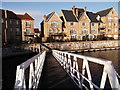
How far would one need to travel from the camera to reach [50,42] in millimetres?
46000

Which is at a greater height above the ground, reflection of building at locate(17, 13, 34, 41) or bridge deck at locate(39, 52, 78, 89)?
reflection of building at locate(17, 13, 34, 41)

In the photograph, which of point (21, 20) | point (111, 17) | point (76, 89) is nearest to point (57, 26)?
point (21, 20)

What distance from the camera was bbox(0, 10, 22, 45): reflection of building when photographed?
44.3 meters

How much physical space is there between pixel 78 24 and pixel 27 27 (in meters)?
21.2

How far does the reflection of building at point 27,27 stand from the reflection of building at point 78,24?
508 centimetres

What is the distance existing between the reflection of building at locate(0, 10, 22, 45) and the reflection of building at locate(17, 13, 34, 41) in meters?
1.52

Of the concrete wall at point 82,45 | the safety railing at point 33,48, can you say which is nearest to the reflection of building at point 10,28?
the safety railing at point 33,48

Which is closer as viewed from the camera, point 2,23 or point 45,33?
point 2,23

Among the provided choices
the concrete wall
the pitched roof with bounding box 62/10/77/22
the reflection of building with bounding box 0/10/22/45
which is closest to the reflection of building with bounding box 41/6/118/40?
the pitched roof with bounding box 62/10/77/22

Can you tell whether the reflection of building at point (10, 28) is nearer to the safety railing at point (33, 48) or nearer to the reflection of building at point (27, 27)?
the reflection of building at point (27, 27)

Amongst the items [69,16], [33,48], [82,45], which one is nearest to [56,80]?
[33,48]

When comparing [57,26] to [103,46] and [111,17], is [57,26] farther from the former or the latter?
[111,17]

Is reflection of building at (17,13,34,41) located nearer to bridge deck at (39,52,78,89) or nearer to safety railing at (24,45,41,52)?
safety railing at (24,45,41,52)

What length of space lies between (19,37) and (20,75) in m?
49.0
